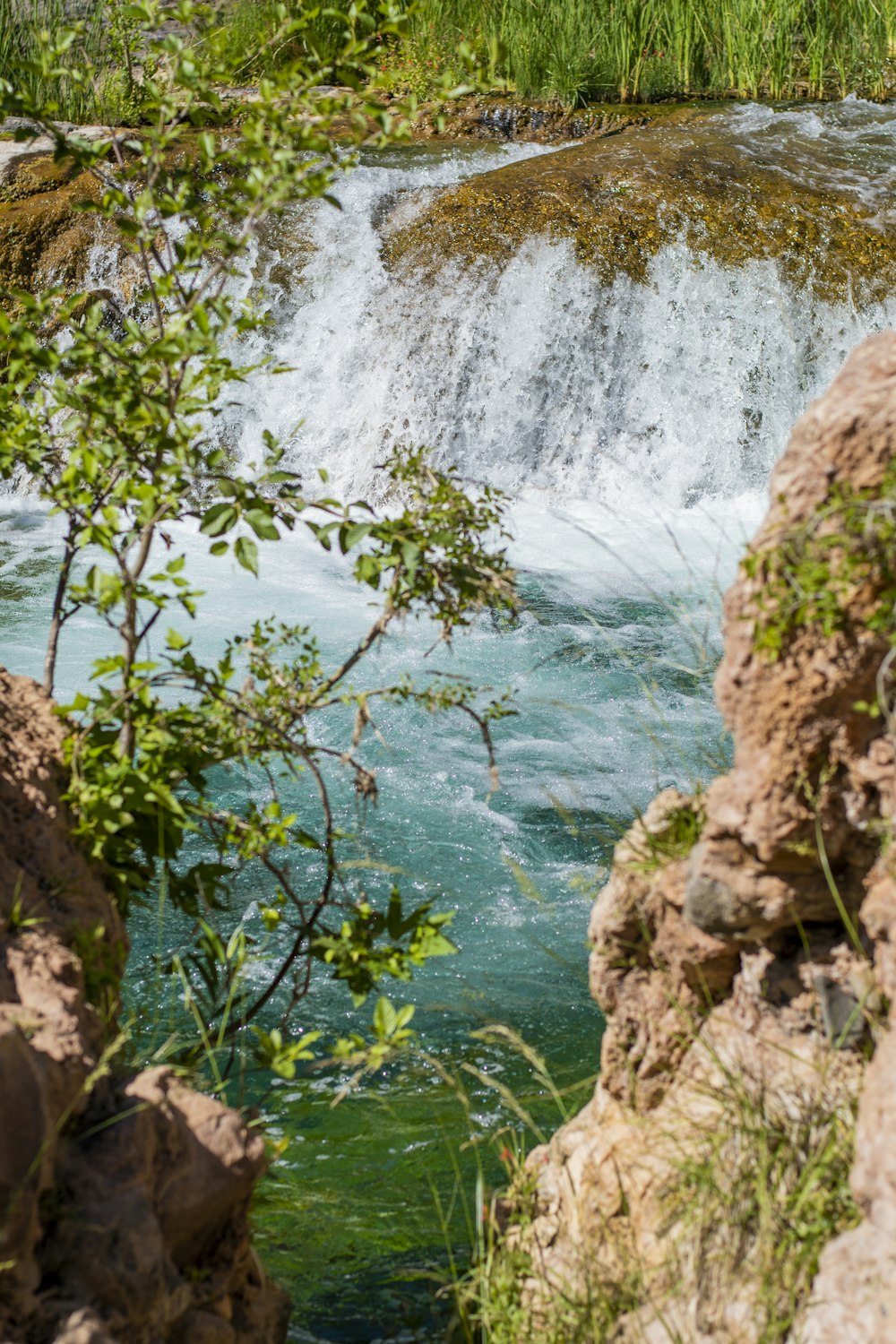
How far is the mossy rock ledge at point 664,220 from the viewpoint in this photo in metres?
9.21

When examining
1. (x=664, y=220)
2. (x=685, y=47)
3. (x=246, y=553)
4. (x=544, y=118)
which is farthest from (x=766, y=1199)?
(x=685, y=47)

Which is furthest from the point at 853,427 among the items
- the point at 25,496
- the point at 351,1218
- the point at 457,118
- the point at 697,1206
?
the point at 457,118

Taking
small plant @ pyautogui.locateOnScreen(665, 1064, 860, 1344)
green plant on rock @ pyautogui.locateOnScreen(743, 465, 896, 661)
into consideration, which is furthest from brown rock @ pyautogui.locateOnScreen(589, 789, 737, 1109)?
→ green plant on rock @ pyautogui.locateOnScreen(743, 465, 896, 661)

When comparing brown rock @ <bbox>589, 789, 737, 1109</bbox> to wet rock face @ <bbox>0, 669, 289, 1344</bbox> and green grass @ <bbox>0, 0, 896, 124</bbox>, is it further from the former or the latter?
green grass @ <bbox>0, 0, 896, 124</bbox>

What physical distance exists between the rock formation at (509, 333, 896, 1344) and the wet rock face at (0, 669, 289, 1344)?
1.92 feet

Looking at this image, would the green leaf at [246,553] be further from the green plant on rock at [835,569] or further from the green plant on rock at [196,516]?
the green plant on rock at [835,569]

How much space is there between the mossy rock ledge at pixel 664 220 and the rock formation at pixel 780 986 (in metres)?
7.50

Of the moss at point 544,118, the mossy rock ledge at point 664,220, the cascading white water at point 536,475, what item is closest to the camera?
the cascading white water at point 536,475

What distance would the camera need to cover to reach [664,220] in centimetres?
947

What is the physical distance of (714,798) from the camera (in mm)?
2225

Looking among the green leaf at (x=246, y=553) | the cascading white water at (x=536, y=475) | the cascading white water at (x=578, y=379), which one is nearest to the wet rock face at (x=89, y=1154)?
the green leaf at (x=246, y=553)

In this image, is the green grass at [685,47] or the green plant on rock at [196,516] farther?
the green grass at [685,47]

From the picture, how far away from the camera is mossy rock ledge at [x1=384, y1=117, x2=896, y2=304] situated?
921 cm

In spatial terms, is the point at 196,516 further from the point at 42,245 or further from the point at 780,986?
the point at 42,245
